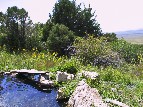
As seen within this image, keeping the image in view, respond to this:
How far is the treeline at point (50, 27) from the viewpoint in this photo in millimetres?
24219

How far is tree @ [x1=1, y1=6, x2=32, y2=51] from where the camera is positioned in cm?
2520

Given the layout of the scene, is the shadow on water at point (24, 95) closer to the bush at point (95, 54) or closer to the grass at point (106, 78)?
the grass at point (106, 78)

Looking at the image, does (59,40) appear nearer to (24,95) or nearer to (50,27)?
(50,27)

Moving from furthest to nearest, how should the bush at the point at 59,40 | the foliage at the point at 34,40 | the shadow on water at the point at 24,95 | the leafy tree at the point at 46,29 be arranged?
the leafy tree at the point at 46,29 < the foliage at the point at 34,40 < the bush at the point at 59,40 < the shadow on water at the point at 24,95

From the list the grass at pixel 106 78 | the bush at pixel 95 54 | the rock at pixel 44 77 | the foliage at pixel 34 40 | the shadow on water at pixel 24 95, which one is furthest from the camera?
the foliage at pixel 34 40

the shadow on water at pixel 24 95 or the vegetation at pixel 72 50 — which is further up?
the vegetation at pixel 72 50

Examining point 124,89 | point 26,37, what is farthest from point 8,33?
point 124,89

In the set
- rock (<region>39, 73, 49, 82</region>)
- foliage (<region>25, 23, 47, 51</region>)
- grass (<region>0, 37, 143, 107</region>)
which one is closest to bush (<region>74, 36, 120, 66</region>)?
grass (<region>0, 37, 143, 107</region>)

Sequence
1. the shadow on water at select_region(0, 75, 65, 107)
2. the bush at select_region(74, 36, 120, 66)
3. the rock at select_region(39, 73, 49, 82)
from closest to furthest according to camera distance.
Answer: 1. the shadow on water at select_region(0, 75, 65, 107)
2. the rock at select_region(39, 73, 49, 82)
3. the bush at select_region(74, 36, 120, 66)

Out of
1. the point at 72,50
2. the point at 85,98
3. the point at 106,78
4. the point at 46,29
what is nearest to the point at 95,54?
the point at 72,50

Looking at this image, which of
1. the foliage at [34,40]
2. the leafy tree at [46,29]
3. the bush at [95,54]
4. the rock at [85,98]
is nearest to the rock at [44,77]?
the rock at [85,98]

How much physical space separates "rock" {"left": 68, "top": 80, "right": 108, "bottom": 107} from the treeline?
12700 mm

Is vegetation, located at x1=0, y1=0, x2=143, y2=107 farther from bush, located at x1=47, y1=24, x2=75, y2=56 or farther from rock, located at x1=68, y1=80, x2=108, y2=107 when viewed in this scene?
rock, located at x1=68, y1=80, x2=108, y2=107

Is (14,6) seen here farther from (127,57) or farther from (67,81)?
(67,81)
